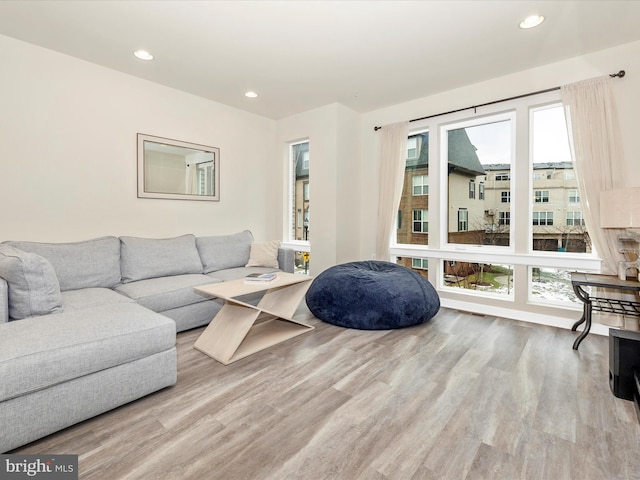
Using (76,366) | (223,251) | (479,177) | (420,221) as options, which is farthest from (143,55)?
(479,177)

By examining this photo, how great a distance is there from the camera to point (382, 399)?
1.93 m

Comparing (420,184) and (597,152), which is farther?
(420,184)

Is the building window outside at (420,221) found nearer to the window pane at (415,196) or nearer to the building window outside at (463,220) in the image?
the window pane at (415,196)

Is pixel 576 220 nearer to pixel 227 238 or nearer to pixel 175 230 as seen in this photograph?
pixel 227 238

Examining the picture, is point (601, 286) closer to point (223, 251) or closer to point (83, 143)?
point (223, 251)

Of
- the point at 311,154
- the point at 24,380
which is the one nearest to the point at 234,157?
the point at 311,154

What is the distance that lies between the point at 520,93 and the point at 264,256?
3426 millimetres

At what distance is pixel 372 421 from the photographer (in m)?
1.73

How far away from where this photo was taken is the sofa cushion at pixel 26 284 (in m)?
1.99

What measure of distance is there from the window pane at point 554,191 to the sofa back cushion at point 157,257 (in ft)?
12.5

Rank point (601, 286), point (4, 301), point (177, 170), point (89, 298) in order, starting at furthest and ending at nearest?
1. point (177, 170)
2. point (89, 298)
3. point (601, 286)
4. point (4, 301)

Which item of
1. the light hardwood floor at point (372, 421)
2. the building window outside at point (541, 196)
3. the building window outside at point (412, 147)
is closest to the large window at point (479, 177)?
the building window outside at point (541, 196)

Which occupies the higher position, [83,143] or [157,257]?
[83,143]

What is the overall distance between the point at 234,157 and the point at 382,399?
3787 millimetres
